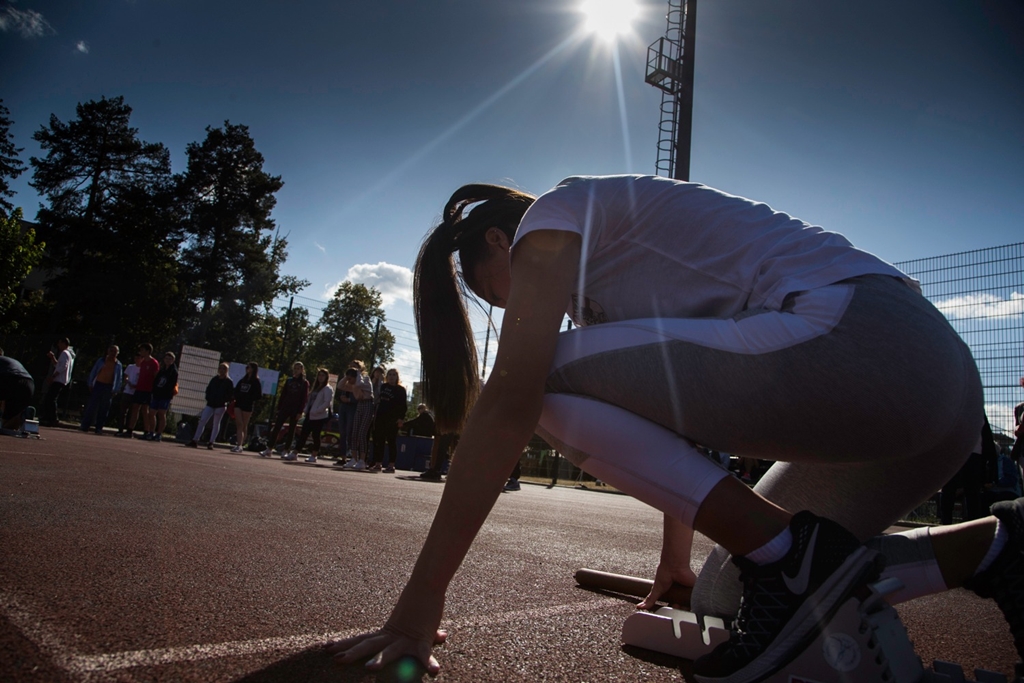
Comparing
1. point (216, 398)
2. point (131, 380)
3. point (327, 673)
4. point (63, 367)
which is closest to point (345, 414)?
point (216, 398)

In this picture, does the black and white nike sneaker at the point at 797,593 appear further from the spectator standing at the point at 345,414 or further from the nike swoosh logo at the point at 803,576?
the spectator standing at the point at 345,414

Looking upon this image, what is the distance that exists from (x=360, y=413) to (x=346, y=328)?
49721 millimetres

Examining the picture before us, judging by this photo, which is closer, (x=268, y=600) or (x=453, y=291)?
(x=268, y=600)

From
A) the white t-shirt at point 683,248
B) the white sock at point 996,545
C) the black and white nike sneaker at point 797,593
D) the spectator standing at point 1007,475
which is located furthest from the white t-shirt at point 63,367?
the spectator standing at point 1007,475

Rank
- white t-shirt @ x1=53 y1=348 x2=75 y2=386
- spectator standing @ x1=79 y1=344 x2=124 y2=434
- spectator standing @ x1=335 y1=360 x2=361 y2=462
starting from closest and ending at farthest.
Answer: spectator standing @ x1=335 y1=360 x2=361 y2=462, white t-shirt @ x1=53 y1=348 x2=75 y2=386, spectator standing @ x1=79 y1=344 x2=124 y2=434

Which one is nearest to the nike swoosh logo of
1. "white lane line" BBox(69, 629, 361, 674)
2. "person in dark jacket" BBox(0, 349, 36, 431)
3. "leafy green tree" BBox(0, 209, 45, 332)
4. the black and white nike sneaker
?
the black and white nike sneaker

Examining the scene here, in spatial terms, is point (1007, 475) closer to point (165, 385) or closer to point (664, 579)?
point (664, 579)

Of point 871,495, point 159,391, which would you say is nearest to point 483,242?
point 871,495

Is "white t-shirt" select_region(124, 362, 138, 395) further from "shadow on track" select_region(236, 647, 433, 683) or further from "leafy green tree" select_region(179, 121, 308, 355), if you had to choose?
"leafy green tree" select_region(179, 121, 308, 355)

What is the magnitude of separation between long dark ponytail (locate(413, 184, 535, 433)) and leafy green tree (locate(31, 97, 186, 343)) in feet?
118

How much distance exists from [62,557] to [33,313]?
40.0 metres

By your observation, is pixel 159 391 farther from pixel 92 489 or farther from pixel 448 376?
pixel 448 376

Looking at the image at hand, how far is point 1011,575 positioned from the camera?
1.20 metres

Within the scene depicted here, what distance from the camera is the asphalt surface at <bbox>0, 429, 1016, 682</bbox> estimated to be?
1.14m
